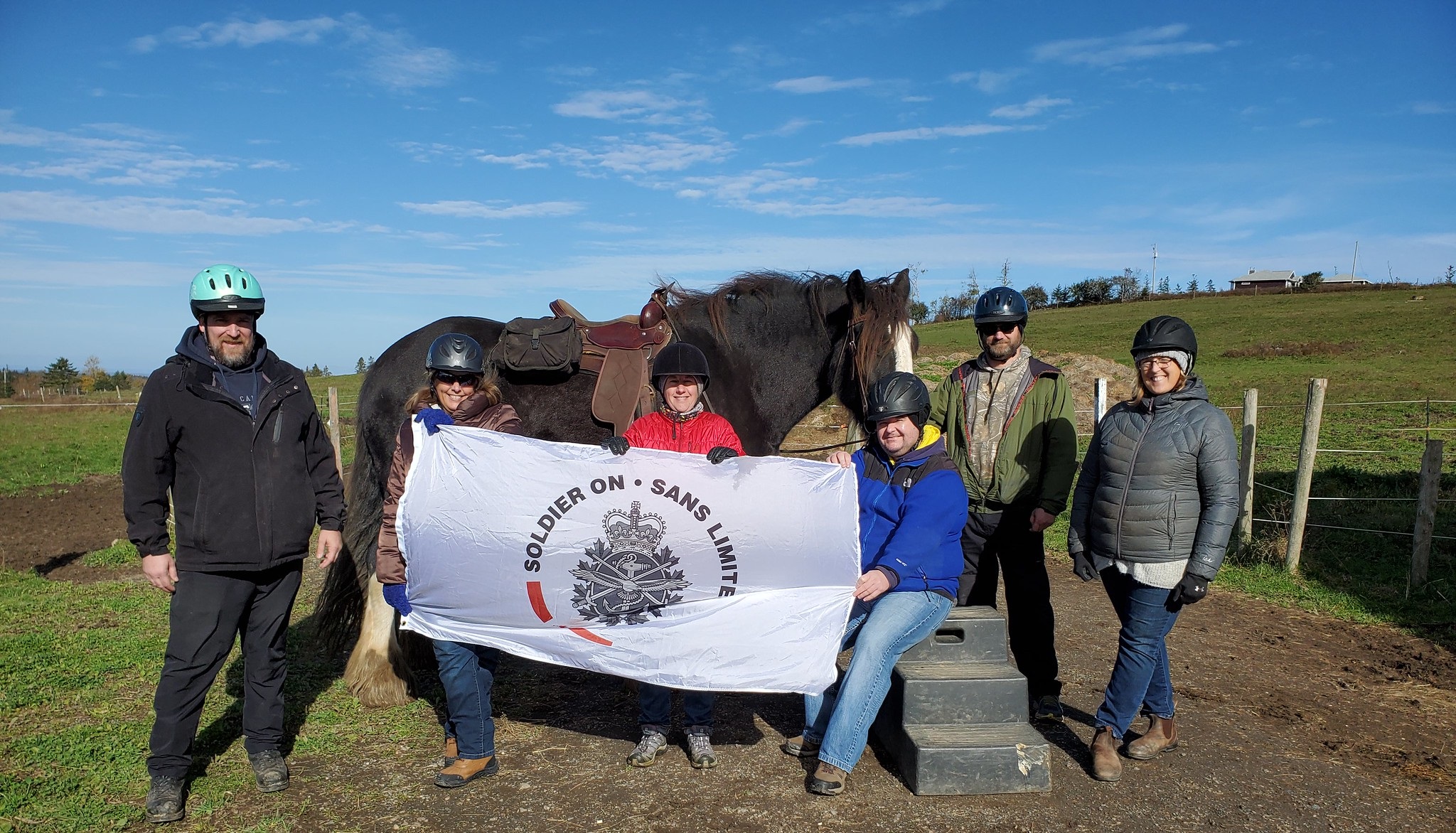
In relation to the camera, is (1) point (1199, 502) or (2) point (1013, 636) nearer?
(1) point (1199, 502)

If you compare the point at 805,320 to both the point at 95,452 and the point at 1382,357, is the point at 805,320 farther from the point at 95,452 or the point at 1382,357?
the point at 1382,357

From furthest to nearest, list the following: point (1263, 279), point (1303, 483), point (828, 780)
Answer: point (1263, 279) < point (1303, 483) < point (828, 780)

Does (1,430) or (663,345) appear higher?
(663,345)

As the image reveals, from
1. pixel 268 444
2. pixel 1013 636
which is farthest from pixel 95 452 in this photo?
pixel 1013 636

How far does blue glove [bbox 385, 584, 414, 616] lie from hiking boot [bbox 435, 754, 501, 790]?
742 millimetres

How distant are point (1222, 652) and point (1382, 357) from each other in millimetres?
28048

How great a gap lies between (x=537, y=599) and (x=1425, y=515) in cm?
751

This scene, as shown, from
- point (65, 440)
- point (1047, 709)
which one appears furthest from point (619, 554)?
point (65, 440)

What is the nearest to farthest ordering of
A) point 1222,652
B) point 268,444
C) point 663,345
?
point 268,444, point 663,345, point 1222,652

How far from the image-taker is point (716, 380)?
4.92 meters

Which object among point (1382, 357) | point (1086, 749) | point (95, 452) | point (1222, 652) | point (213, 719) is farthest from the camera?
point (1382, 357)

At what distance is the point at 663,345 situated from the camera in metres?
4.86

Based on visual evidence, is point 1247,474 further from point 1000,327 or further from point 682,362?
point 682,362

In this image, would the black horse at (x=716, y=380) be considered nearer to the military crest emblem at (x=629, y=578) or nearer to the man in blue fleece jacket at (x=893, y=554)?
the man in blue fleece jacket at (x=893, y=554)
